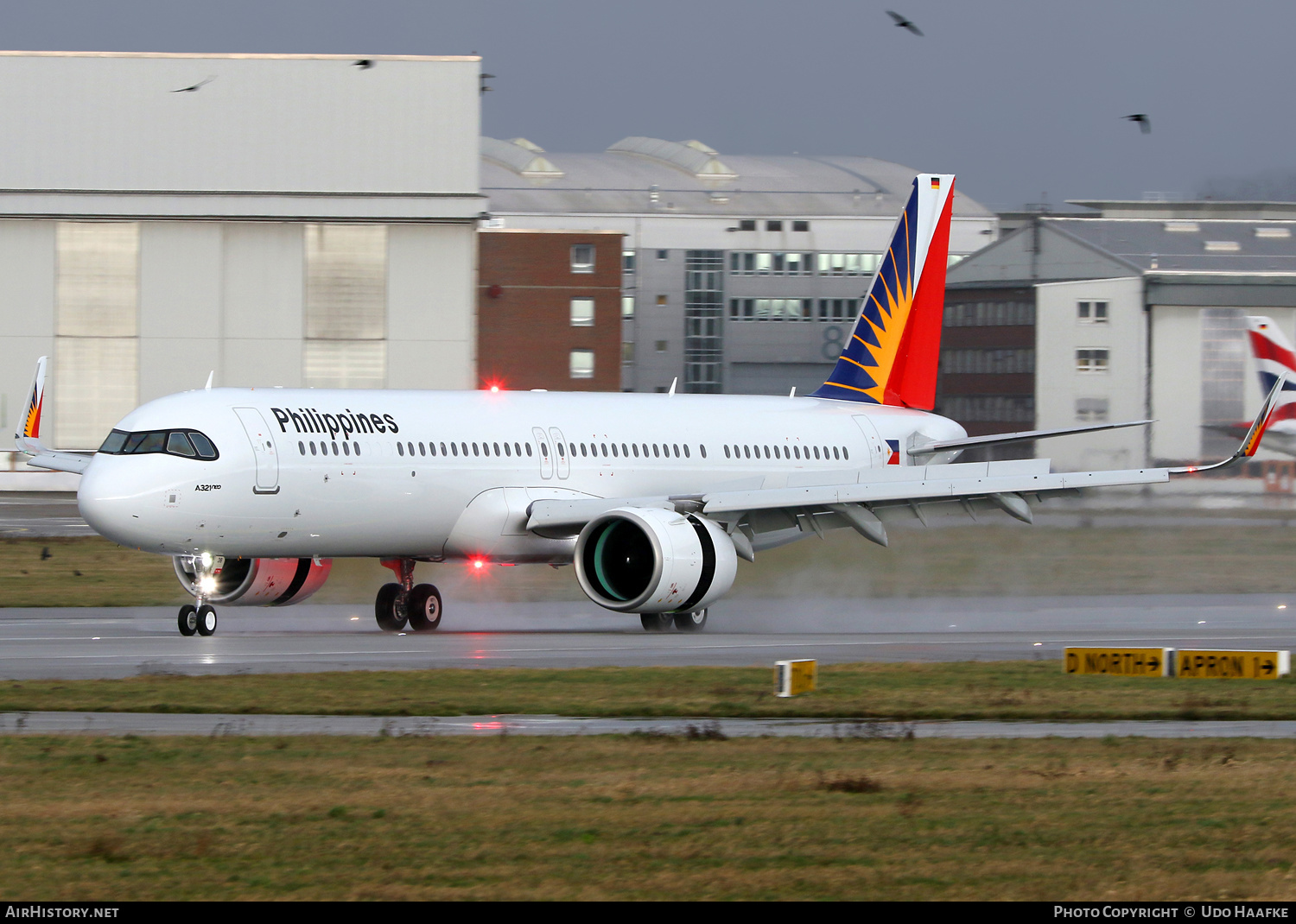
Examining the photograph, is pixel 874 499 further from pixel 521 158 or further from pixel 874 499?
pixel 521 158

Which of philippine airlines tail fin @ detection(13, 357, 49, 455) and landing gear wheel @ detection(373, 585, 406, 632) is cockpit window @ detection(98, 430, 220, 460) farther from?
landing gear wheel @ detection(373, 585, 406, 632)

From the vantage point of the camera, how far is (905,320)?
40.2 metres

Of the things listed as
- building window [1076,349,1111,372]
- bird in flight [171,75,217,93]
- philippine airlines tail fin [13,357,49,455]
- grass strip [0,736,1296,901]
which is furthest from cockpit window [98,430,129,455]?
building window [1076,349,1111,372]

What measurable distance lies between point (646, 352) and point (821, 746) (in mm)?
120672

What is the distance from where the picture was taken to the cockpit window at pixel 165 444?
2749 centimetres

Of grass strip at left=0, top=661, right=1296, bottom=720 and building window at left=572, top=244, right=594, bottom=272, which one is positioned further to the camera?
building window at left=572, top=244, right=594, bottom=272

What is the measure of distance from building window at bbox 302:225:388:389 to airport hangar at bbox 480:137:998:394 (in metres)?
61.9

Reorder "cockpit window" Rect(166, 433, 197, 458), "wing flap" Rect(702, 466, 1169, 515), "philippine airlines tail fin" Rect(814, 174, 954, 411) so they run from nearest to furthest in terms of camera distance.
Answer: "cockpit window" Rect(166, 433, 197, 458) < "wing flap" Rect(702, 466, 1169, 515) < "philippine airlines tail fin" Rect(814, 174, 954, 411)

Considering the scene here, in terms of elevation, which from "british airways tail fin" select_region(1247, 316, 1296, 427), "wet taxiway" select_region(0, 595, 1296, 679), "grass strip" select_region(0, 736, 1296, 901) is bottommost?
Answer: "wet taxiway" select_region(0, 595, 1296, 679)

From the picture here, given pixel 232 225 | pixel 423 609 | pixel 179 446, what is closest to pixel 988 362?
pixel 232 225

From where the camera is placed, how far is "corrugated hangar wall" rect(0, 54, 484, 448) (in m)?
69.3

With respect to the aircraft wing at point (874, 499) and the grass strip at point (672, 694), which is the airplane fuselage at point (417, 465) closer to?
the aircraft wing at point (874, 499)

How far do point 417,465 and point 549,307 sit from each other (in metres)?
67.9

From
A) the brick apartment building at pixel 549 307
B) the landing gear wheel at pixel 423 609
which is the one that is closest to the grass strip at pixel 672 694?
the landing gear wheel at pixel 423 609
